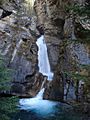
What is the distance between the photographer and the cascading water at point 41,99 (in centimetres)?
1965

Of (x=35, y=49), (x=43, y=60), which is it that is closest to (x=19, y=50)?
(x=35, y=49)

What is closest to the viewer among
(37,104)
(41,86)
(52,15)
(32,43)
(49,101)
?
(37,104)

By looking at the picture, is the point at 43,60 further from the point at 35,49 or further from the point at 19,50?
the point at 19,50

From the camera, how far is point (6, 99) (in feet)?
38.0

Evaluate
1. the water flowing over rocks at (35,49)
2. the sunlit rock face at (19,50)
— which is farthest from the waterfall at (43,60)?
the sunlit rock face at (19,50)

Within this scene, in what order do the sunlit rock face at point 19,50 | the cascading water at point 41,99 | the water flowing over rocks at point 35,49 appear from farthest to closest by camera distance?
1. the sunlit rock face at point 19,50
2. the water flowing over rocks at point 35,49
3. the cascading water at point 41,99

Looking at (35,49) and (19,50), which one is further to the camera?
(35,49)

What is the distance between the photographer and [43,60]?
2614 centimetres

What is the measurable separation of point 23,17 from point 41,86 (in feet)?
26.6

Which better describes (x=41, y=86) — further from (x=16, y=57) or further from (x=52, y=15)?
(x=52, y=15)

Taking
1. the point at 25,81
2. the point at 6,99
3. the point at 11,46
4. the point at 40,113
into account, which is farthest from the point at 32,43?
the point at 6,99

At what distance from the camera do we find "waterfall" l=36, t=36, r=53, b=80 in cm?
2520

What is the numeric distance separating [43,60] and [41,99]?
15.7 feet

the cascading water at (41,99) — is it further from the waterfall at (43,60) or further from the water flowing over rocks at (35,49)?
the water flowing over rocks at (35,49)
